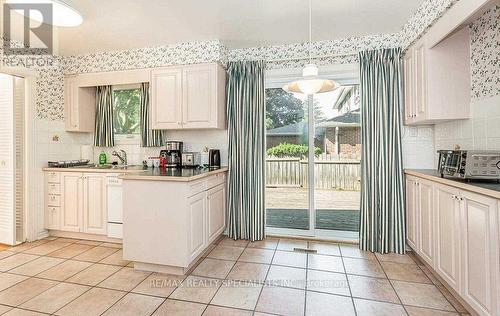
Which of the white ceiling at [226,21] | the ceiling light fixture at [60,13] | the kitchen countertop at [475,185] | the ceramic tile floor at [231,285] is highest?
the white ceiling at [226,21]

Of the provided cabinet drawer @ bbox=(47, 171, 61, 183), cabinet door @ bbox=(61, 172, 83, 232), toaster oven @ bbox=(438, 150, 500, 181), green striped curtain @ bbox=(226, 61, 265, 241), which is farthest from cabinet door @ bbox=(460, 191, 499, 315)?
cabinet drawer @ bbox=(47, 171, 61, 183)

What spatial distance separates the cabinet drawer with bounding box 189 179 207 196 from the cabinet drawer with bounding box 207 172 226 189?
0.11 metres

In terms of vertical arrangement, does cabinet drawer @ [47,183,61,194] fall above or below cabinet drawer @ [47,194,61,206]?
above

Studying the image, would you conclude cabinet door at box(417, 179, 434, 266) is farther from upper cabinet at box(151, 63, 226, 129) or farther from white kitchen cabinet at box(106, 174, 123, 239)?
white kitchen cabinet at box(106, 174, 123, 239)

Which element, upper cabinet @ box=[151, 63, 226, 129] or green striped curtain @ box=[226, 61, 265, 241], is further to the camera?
green striped curtain @ box=[226, 61, 265, 241]

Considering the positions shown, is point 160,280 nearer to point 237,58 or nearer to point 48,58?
point 237,58

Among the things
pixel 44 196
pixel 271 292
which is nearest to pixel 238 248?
pixel 271 292

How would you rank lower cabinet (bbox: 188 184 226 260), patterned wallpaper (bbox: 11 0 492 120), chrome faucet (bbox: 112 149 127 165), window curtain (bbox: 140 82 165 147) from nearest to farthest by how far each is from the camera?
lower cabinet (bbox: 188 184 226 260) → patterned wallpaper (bbox: 11 0 492 120) → window curtain (bbox: 140 82 165 147) → chrome faucet (bbox: 112 149 127 165)

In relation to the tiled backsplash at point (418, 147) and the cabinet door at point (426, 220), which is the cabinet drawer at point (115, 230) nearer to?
the cabinet door at point (426, 220)

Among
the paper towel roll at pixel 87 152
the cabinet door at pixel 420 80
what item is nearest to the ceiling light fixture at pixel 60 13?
the paper towel roll at pixel 87 152

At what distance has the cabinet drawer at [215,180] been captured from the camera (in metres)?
2.86

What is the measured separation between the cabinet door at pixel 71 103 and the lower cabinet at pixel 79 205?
2.52 ft

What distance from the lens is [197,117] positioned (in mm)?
3172

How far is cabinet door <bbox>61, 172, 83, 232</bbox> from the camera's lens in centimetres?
326
